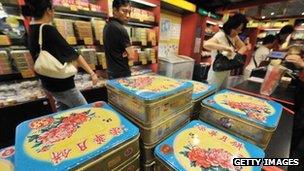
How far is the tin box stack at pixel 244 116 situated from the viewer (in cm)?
77

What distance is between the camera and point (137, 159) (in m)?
0.66

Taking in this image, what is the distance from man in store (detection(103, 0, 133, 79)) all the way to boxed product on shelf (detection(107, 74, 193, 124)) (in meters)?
0.90

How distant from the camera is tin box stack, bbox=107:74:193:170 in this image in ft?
2.38

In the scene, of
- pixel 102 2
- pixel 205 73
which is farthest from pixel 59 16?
pixel 205 73

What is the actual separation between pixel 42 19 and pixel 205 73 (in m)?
4.99

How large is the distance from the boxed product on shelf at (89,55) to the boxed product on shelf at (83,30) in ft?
0.45

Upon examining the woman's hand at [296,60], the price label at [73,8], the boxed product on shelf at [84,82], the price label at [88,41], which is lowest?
the boxed product on shelf at [84,82]

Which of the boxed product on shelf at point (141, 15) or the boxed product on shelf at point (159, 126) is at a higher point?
the boxed product on shelf at point (141, 15)

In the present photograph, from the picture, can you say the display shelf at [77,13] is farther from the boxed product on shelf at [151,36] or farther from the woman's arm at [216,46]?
the woman's arm at [216,46]

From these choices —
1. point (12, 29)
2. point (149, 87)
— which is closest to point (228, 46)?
point (149, 87)

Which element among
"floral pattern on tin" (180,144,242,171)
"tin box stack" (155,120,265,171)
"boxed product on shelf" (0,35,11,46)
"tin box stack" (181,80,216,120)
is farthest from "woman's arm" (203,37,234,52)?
"boxed product on shelf" (0,35,11,46)

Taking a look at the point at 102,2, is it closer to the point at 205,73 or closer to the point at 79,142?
the point at 79,142

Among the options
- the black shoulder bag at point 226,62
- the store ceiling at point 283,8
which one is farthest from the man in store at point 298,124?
the store ceiling at point 283,8

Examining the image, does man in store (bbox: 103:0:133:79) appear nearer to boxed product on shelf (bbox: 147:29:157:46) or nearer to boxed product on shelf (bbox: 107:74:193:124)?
boxed product on shelf (bbox: 107:74:193:124)
